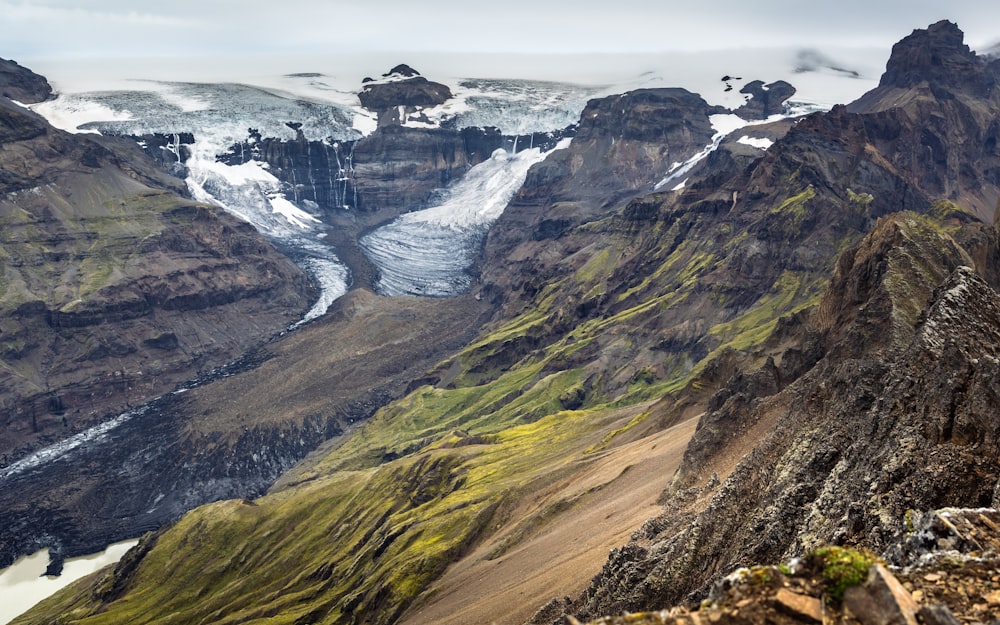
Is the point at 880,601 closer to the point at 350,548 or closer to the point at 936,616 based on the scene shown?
the point at 936,616

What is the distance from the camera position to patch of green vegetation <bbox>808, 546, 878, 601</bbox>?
792 inches

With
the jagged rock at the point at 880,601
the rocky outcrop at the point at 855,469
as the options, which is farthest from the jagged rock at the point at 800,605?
the rocky outcrop at the point at 855,469

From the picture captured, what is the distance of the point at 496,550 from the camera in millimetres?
103750

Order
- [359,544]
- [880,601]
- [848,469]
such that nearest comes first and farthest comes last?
[880,601]
[848,469]
[359,544]

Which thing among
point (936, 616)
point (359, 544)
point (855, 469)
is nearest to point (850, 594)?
point (936, 616)

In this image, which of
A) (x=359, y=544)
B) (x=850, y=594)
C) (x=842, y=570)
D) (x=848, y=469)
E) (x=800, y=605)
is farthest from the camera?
(x=359, y=544)

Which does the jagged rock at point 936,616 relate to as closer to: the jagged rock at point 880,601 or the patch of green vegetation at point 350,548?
the jagged rock at point 880,601

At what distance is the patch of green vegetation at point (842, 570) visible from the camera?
2012 cm

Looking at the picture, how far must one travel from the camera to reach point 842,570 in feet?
66.7

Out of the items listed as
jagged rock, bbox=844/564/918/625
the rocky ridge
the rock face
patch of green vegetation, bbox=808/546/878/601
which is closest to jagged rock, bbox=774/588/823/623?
the rocky ridge

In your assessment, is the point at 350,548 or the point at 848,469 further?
the point at 350,548

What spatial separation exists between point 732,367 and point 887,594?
118 meters

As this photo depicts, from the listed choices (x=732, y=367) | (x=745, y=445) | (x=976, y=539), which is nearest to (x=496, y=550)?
(x=745, y=445)

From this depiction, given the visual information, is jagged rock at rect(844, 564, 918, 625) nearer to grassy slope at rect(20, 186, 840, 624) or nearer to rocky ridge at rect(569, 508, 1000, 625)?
rocky ridge at rect(569, 508, 1000, 625)
